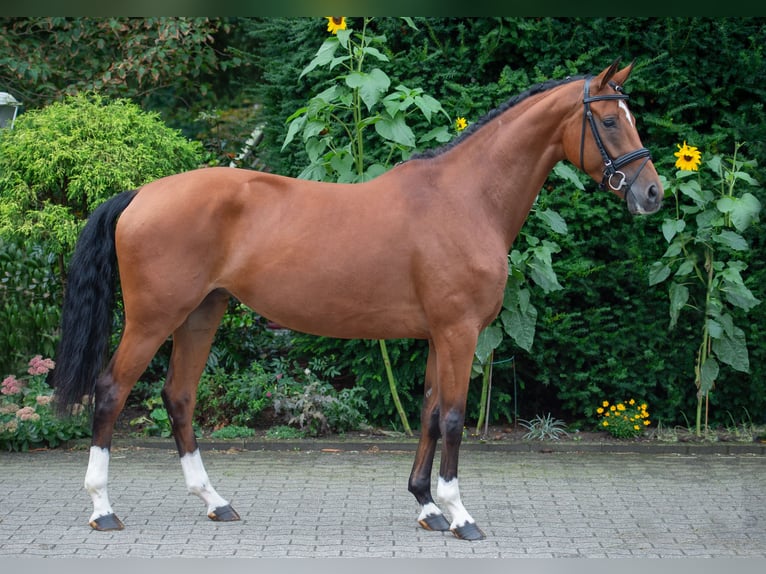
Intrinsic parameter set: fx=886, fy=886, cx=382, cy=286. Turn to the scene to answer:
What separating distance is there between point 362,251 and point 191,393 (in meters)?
1.25

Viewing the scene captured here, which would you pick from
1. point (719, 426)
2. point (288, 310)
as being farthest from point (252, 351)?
point (719, 426)

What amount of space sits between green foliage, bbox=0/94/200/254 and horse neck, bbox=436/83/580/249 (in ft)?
9.07

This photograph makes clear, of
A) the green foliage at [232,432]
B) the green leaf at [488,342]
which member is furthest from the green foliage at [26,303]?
the green leaf at [488,342]

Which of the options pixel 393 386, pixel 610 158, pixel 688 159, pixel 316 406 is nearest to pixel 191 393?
pixel 316 406

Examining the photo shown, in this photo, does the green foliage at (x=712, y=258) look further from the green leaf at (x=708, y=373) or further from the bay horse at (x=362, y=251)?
the bay horse at (x=362, y=251)

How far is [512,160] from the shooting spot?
4.61 metres

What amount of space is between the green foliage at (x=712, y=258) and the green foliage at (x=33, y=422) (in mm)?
4430

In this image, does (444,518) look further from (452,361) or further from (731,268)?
(731,268)

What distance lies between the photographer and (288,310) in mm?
4637

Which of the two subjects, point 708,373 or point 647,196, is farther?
point 708,373

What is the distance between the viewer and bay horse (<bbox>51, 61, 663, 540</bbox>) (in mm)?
4461

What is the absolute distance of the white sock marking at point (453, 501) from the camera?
4480 millimetres

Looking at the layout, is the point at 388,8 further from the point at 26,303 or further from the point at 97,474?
the point at 26,303

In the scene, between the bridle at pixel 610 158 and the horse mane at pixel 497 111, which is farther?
the horse mane at pixel 497 111
